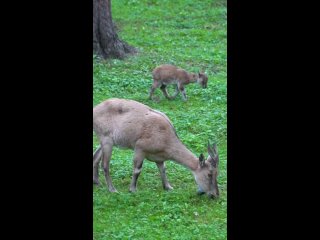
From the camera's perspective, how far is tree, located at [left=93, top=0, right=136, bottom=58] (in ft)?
53.3

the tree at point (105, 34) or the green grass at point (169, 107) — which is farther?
the tree at point (105, 34)

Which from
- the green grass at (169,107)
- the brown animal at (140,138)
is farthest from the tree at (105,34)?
the brown animal at (140,138)

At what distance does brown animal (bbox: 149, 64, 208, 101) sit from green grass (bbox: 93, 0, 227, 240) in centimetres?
21

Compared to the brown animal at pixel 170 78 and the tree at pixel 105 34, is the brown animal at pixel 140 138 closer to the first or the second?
the brown animal at pixel 170 78

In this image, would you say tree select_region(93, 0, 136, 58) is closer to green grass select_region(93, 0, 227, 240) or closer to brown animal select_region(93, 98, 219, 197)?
green grass select_region(93, 0, 227, 240)

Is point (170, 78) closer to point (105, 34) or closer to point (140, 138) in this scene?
point (105, 34)

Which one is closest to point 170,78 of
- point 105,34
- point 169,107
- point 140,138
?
point 169,107

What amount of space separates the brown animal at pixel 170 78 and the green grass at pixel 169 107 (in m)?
0.21

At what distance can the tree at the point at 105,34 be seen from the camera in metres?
16.2
